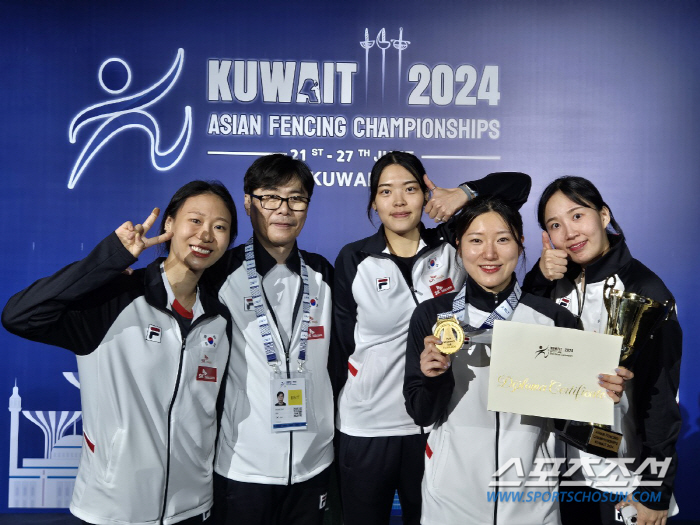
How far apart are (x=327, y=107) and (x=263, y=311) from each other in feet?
6.08

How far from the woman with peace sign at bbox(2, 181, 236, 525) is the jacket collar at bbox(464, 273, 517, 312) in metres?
0.92

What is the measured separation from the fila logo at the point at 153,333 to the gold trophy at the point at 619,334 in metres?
1.39

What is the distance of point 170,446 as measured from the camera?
1.97 meters

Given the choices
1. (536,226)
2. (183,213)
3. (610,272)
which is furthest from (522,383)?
(536,226)

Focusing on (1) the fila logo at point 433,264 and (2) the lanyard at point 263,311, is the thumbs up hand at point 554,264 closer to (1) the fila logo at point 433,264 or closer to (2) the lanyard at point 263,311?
(1) the fila logo at point 433,264

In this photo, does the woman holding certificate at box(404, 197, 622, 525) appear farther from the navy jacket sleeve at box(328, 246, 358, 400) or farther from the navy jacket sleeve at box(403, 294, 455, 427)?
the navy jacket sleeve at box(328, 246, 358, 400)

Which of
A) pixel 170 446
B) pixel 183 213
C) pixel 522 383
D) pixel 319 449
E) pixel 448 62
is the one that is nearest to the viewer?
pixel 522 383

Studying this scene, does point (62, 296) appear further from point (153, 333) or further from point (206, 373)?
point (206, 373)

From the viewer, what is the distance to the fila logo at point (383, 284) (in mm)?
2422

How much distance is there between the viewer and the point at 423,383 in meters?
1.83

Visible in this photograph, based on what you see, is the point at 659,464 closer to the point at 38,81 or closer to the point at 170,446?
the point at 170,446

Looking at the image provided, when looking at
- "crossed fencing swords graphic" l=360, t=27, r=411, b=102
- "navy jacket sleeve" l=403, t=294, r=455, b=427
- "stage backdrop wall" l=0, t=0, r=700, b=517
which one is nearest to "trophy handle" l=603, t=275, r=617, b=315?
"navy jacket sleeve" l=403, t=294, r=455, b=427

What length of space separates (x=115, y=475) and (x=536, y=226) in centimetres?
285

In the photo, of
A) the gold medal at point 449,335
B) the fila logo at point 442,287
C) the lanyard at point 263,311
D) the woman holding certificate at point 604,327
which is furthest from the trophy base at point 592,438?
the lanyard at point 263,311
